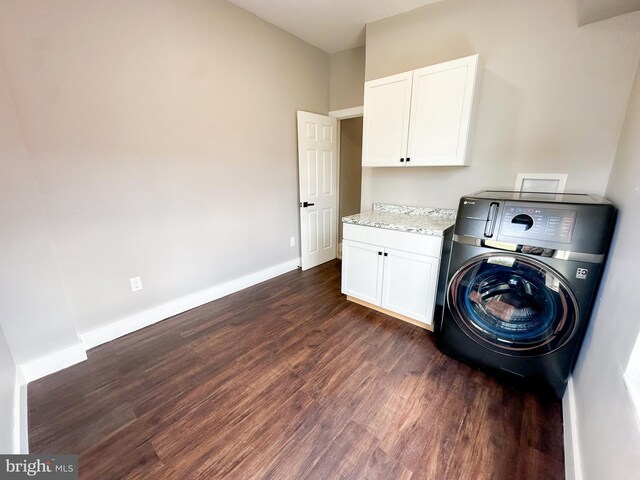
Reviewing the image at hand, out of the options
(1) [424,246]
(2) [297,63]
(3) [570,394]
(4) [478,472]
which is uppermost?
(2) [297,63]

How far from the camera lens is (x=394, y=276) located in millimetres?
2168

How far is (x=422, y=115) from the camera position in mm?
2049

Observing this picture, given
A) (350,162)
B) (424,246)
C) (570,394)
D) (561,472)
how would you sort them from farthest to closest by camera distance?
(350,162), (424,246), (570,394), (561,472)

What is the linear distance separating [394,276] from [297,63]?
2.55m

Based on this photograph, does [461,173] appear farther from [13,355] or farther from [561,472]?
[13,355]

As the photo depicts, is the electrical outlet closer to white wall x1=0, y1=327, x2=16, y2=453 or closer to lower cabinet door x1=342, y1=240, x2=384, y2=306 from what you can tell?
white wall x1=0, y1=327, x2=16, y2=453

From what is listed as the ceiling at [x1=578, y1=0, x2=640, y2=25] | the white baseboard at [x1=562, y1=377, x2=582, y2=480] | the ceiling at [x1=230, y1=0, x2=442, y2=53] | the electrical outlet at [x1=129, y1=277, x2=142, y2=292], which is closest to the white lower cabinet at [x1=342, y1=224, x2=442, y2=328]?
the white baseboard at [x1=562, y1=377, x2=582, y2=480]

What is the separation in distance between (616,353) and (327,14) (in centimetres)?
306

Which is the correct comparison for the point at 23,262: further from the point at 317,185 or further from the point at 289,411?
the point at 317,185

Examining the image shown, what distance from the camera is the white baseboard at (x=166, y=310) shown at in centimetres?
198

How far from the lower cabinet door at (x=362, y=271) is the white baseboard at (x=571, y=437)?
1.26m

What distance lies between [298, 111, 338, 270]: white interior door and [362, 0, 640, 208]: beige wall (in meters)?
1.12

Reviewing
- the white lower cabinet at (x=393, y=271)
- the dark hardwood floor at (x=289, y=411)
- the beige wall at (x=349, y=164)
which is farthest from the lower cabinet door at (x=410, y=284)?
the beige wall at (x=349, y=164)

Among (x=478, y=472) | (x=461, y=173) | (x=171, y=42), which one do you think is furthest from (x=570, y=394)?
(x=171, y=42)
